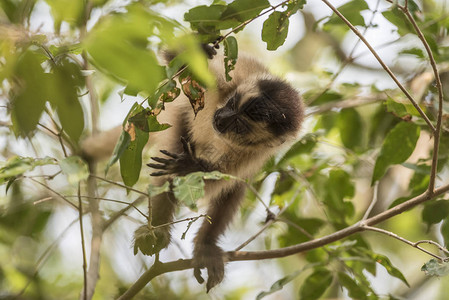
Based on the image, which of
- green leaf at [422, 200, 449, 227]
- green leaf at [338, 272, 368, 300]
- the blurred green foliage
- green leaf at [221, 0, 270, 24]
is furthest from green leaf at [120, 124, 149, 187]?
green leaf at [422, 200, 449, 227]

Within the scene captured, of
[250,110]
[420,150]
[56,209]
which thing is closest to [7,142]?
[56,209]

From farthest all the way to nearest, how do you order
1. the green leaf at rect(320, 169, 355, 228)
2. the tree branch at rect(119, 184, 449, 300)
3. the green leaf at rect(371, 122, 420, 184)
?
the green leaf at rect(320, 169, 355, 228), the green leaf at rect(371, 122, 420, 184), the tree branch at rect(119, 184, 449, 300)

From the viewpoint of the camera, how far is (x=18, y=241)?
3301 mm

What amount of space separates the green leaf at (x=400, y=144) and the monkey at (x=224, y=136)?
694 mm

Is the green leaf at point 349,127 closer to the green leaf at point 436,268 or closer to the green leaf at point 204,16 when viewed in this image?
→ the green leaf at point 436,268

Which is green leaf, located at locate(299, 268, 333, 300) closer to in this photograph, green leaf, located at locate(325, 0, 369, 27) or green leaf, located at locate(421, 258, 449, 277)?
green leaf, located at locate(421, 258, 449, 277)

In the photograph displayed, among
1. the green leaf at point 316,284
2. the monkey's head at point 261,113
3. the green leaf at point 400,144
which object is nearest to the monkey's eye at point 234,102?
the monkey's head at point 261,113

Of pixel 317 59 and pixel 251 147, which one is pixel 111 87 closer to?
pixel 251 147

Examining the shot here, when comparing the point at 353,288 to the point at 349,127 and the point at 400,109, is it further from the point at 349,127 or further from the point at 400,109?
the point at 349,127

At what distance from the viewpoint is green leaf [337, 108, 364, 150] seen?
3400 millimetres

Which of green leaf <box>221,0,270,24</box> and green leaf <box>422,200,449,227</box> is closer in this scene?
green leaf <box>221,0,270,24</box>

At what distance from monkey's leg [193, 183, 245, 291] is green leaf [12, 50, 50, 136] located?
2020 mm

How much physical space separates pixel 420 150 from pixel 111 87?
2403mm

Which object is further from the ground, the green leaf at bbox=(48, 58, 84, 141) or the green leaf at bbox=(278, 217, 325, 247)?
the green leaf at bbox=(48, 58, 84, 141)
